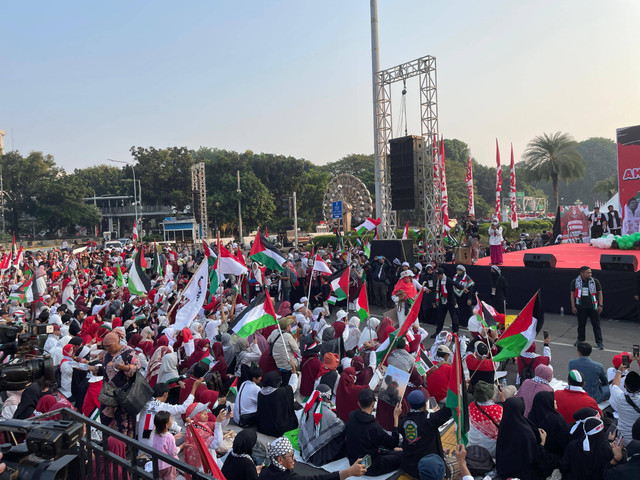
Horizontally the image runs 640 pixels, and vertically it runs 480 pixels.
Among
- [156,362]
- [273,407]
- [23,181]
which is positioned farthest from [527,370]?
[23,181]

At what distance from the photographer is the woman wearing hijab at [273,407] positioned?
6.54 m

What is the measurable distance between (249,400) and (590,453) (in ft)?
13.3

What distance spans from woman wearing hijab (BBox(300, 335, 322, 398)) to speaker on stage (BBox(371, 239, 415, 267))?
1143 cm

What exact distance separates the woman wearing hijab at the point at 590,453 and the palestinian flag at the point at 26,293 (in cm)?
1285

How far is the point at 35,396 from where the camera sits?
5984 millimetres

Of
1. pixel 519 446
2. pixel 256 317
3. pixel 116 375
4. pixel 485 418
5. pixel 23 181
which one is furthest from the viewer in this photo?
pixel 23 181

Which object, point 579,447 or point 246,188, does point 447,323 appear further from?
point 246,188

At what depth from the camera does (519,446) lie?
15.3 ft

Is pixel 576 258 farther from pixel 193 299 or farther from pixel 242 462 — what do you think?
pixel 242 462

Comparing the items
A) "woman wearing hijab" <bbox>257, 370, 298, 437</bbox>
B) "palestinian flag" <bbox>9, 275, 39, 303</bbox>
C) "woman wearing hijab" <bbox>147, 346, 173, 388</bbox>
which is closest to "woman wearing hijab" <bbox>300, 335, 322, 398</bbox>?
"woman wearing hijab" <bbox>257, 370, 298, 437</bbox>

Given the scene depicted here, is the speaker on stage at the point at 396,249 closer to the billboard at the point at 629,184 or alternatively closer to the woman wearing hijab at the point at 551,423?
the billboard at the point at 629,184

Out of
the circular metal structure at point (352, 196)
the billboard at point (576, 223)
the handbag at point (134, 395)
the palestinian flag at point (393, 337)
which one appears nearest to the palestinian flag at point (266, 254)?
the palestinian flag at point (393, 337)

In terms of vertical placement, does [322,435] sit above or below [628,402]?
below

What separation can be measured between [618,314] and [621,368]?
7855mm
